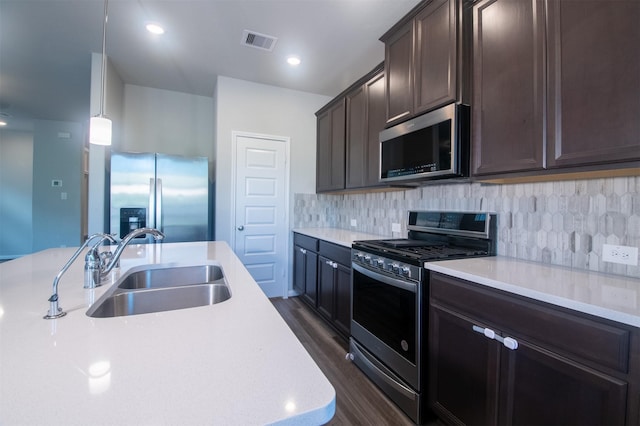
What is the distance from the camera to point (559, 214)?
1571 mm

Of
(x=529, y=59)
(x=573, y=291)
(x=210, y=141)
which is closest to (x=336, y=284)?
(x=573, y=291)

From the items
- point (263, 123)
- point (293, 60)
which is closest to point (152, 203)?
point (263, 123)

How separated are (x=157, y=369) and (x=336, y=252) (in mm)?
2139

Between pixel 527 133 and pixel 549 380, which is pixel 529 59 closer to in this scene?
pixel 527 133

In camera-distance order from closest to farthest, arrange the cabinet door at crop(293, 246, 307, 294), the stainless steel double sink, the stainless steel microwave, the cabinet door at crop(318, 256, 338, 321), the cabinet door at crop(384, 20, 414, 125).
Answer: the stainless steel double sink → the stainless steel microwave → the cabinet door at crop(384, 20, 414, 125) → the cabinet door at crop(318, 256, 338, 321) → the cabinet door at crop(293, 246, 307, 294)

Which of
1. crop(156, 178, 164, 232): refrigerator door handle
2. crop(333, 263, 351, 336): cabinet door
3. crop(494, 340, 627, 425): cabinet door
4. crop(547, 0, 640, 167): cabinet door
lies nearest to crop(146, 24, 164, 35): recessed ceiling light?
crop(156, 178, 164, 232): refrigerator door handle

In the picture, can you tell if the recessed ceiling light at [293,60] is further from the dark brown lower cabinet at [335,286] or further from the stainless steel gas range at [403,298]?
the stainless steel gas range at [403,298]

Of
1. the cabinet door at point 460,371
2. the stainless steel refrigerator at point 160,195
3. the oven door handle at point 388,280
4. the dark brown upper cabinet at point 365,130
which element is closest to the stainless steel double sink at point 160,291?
the oven door handle at point 388,280

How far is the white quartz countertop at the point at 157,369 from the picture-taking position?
0.46 meters

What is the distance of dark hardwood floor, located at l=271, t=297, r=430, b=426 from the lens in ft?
5.62

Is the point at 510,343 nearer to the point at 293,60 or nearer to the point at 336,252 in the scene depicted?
the point at 336,252

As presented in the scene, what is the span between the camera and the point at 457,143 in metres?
1.72

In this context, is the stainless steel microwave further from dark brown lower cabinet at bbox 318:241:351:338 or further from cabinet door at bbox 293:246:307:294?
cabinet door at bbox 293:246:307:294

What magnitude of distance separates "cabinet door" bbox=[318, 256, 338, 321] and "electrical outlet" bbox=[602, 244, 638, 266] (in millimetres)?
1800
